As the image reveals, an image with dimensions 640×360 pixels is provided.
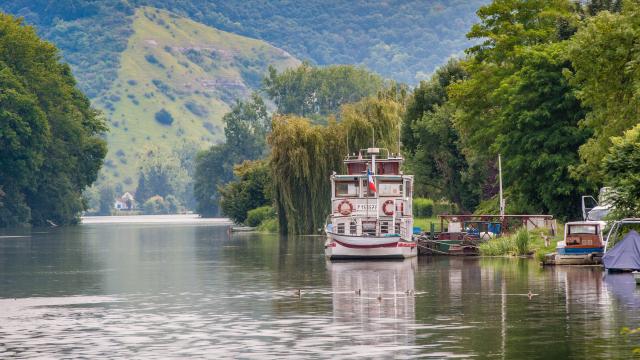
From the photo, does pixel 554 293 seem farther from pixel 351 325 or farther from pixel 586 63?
pixel 586 63

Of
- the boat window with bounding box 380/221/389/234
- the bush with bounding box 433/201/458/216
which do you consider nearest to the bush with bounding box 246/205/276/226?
the bush with bounding box 433/201/458/216

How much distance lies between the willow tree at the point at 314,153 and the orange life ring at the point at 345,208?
37216 mm

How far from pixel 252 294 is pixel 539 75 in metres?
35.5

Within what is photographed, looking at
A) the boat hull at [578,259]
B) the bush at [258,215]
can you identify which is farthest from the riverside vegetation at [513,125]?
the boat hull at [578,259]

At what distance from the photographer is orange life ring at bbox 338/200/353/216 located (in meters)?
80.0

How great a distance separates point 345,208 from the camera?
8012cm

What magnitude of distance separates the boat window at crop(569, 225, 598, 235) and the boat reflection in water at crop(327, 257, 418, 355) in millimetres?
8269

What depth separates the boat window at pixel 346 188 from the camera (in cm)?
8125

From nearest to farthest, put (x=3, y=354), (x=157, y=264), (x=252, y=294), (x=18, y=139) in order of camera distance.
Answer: (x=3, y=354)
(x=252, y=294)
(x=157, y=264)
(x=18, y=139)

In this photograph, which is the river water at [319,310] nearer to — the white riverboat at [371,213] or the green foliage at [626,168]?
the white riverboat at [371,213]

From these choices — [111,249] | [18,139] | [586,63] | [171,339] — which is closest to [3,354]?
[171,339]

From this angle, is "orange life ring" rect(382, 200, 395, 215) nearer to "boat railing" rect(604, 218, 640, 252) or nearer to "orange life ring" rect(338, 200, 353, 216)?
"orange life ring" rect(338, 200, 353, 216)

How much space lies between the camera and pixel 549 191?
268 feet

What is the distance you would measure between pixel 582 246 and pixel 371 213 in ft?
59.0
